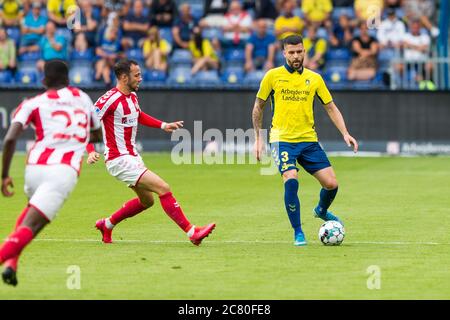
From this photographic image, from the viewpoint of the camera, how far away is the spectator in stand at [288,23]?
26.8 m

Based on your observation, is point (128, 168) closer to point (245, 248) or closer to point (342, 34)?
point (245, 248)

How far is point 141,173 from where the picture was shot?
11812mm

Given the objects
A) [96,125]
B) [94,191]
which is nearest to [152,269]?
[96,125]

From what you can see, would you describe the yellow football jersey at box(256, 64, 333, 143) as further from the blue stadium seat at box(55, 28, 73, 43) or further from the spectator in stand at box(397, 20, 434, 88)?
the blue stadium seat at box(55, 28, 73, 43)

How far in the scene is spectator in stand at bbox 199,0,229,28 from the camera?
2816cm

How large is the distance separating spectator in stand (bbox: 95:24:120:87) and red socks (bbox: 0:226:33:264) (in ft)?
59.2

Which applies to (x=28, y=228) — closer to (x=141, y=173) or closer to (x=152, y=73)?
(x=141, y=173)

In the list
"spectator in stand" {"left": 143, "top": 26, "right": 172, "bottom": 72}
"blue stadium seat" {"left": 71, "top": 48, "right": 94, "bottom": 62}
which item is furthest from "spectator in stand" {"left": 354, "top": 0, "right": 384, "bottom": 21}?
"blue stadium seat" {"left": 71, "top": 48, "right": 94, "bottom": 62}

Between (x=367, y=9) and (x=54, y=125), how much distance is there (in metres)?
19.0

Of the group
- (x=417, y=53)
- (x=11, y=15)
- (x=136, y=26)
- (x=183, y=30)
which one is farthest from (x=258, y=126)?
(x=11, y=15)

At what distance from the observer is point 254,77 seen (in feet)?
87.9

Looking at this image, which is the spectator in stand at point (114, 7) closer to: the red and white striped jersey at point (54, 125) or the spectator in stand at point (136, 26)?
the spectator in stand at point (136, 26)

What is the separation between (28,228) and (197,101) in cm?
1717

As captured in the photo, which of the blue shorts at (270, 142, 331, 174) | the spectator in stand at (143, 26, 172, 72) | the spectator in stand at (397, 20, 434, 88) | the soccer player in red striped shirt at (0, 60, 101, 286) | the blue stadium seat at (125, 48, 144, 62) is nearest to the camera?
the soccer player in red striped shirt at (0, 60, 101, 286)
